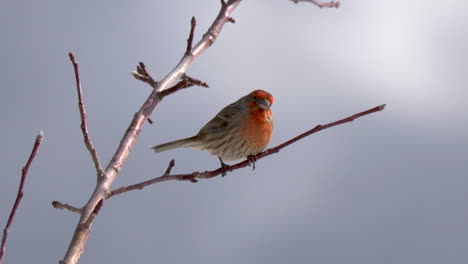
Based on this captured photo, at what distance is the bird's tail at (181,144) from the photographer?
722 centimetres

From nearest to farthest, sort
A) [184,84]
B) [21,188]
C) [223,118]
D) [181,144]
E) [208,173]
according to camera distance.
Answer: 1. [21,188]
2. [184,84]
3. [208,173]
4. [181,144]
5. [223,118]

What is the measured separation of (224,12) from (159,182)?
102 cm

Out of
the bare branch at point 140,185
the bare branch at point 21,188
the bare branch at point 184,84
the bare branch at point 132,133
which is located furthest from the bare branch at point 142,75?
the bare branch at point 21,188

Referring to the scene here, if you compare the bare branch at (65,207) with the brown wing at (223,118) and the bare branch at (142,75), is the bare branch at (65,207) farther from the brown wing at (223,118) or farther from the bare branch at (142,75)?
the brown wing at (223,118)

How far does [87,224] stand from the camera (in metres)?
2.47

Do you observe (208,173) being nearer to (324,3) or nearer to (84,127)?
(84,127)

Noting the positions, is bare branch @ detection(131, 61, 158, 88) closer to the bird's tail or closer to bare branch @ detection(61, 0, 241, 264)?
bare branch @ detection(61, 0, 241, 264)

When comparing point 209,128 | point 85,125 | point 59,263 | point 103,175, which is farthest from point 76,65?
point 209,128

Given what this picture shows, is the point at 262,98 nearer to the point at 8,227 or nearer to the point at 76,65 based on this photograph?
the point at 76,65

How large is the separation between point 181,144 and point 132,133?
4452mm

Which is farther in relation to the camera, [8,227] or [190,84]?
[190,84]

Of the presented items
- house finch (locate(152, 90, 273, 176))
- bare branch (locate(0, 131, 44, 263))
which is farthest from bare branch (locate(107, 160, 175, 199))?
house finch (locate(152, 90, 273, 176))

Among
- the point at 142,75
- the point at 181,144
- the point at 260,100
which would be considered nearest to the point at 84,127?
the point at 142,75

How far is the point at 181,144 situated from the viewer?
7.54 metres
